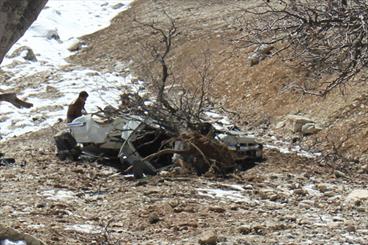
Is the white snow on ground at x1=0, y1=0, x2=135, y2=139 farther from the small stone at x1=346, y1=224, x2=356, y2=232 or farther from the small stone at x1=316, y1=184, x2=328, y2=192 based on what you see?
the small stone at x1=346, y1=224, x2=356, y2=232

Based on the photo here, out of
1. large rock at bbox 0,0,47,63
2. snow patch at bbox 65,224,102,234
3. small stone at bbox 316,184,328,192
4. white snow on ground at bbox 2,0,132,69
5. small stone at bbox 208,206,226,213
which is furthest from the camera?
white snow on ground at bbox 2,0,132,69

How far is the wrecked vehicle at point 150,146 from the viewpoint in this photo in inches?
344

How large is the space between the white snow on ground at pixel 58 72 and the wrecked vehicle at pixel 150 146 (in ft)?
6.15

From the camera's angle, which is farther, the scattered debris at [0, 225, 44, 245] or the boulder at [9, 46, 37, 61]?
the boulder at [9, 46, 37, 61]

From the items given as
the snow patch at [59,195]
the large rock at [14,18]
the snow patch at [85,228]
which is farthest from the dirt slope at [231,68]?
the large rock at [14,18]

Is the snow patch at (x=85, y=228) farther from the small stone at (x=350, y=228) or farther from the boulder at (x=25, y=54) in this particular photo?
the boulder at (x=25, y=54)

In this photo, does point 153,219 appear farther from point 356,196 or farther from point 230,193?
point 356,196

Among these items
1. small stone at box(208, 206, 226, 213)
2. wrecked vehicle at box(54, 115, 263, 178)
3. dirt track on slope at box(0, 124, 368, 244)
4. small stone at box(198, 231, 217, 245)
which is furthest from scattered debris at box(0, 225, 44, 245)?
wrecked vehicle at box(54, 115, 263, 178)

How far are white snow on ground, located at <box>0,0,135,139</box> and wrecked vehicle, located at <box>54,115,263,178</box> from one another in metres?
1.88

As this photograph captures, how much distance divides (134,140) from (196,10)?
13.2 meters

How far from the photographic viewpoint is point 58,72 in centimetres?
1781

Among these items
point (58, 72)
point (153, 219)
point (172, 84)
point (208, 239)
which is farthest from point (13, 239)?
point (58, 72)

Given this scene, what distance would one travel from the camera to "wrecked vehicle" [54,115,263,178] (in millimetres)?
8750

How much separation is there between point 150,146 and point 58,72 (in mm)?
8729
